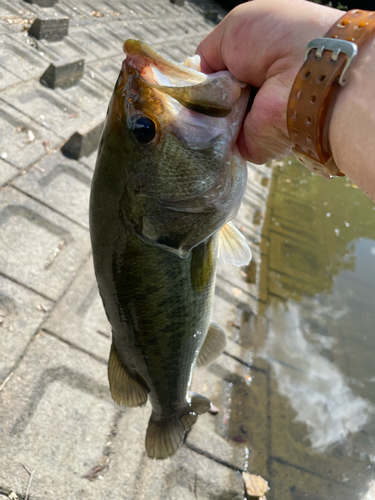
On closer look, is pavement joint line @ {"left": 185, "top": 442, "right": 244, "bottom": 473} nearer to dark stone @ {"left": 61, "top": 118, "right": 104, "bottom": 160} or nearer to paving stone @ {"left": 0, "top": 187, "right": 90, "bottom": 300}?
paving stone @ {"left": 0, "top": 187, "right": 90, "bottom": 300}

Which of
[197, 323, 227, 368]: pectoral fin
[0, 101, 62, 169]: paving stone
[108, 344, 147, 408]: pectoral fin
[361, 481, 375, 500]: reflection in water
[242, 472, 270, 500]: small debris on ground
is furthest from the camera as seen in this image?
[0, 101, 62, 169]: paving stone

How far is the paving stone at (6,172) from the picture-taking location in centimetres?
421

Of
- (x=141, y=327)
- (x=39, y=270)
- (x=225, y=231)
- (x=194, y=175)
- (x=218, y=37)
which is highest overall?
(x=218, y=37)

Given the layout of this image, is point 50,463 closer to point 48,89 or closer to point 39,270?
point 39,270

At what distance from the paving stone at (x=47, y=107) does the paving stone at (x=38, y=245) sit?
1539 mm

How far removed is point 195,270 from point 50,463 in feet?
5.95

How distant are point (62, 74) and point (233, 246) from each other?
4937mm

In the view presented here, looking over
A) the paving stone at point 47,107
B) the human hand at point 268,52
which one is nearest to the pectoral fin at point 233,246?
the human hand at point 268,52

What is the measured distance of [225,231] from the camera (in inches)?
91.4

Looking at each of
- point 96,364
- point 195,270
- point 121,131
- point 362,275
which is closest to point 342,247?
point 362,275

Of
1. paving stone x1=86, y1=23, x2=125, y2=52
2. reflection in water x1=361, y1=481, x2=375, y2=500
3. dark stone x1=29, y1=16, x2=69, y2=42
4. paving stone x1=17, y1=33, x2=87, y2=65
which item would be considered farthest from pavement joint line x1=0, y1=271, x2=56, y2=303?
paving stone x1=86, y1=23, x2=125, y2=52

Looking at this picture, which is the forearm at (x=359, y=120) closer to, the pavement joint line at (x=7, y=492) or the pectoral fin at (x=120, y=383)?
the pectoral fin at (x=120, y=383)

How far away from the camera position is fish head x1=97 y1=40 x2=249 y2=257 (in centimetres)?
156

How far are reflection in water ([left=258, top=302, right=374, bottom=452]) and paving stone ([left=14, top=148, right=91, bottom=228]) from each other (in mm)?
2721
